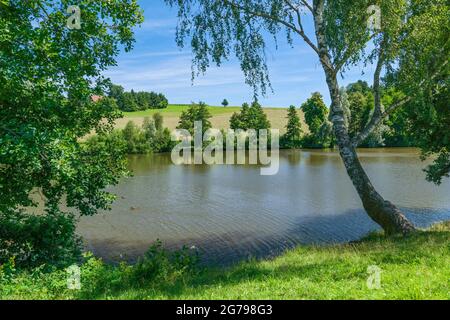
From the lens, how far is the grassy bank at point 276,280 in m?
8.16

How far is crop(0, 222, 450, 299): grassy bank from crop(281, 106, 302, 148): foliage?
94602 mm

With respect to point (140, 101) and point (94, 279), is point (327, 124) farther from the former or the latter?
point (94, 279)

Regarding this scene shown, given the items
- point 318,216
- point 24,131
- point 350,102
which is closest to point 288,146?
point 350,102

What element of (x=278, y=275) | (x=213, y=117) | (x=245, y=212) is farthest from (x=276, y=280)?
(x=213, y=117)

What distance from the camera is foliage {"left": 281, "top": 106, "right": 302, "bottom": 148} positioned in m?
107

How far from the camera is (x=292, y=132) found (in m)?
108

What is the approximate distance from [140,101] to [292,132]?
204ft

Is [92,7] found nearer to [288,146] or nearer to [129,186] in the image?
[129,186]

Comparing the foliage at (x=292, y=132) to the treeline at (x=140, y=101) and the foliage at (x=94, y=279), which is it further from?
the foliage at (x=94, y=279)

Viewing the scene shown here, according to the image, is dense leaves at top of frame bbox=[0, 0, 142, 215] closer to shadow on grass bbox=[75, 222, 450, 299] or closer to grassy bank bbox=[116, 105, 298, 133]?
shadow on grass bbox=[75, 222, 450, 299]
